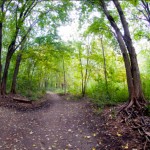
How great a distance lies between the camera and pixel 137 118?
300 inches

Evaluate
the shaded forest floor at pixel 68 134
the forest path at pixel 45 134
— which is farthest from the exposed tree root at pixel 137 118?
the forest path at pixel 45 134

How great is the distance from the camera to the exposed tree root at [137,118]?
6.03 m

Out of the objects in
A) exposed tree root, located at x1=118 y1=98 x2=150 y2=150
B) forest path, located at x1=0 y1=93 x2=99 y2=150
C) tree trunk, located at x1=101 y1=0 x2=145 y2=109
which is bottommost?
forest path, located at x1=0 y1=93 x2=99 y2=150

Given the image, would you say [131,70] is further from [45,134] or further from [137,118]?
[45,134]

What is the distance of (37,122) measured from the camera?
8.89 metres

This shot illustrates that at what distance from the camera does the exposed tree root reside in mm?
6033

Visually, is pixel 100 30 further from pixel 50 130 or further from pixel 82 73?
pixel 82 73

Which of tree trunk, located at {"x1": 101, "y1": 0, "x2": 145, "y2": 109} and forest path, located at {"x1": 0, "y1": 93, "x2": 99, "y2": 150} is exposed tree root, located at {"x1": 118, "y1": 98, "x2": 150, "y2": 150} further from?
forest path, located at {"x1": 0, "y1": 93, "x2": 99, "y2": 150}

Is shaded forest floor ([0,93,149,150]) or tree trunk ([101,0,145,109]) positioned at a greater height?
tree trunk ([101,0,145,109])

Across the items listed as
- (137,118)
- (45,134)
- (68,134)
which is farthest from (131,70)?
(45,134)

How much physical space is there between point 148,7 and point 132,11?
63.8 inches

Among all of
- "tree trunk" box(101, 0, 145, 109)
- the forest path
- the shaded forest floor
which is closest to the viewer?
the shaded forest floor

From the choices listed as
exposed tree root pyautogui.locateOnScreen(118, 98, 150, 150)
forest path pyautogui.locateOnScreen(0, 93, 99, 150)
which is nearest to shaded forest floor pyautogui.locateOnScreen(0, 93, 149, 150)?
forest path pyautogui.locateOnScreen(0, 93, 99, 150)

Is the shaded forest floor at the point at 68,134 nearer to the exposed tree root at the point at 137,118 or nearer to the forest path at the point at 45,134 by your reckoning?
the forest path at the point at 45,134
